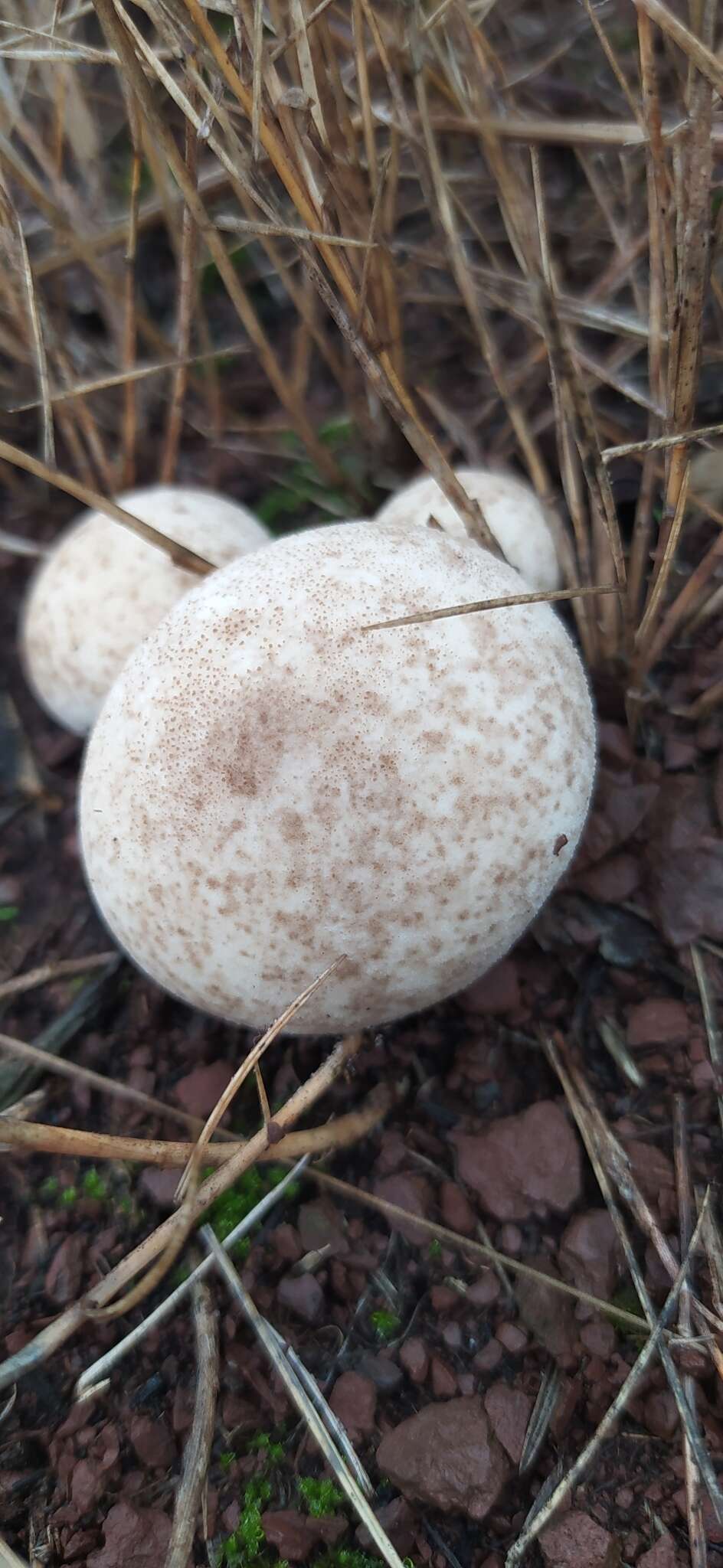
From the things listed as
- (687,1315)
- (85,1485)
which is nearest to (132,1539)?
(85,1485)

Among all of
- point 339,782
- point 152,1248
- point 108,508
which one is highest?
point 108,508

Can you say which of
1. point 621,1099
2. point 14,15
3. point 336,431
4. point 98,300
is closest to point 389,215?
point 336,431

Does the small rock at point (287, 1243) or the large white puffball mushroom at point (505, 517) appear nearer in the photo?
the small rock at point (287, 1243)

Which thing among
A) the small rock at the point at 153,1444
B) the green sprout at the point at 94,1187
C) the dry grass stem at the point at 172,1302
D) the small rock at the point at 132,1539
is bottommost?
the small rock at the point at 132,1539

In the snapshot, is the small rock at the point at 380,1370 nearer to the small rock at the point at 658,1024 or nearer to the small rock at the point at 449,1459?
the small rock at the point at 449,1459

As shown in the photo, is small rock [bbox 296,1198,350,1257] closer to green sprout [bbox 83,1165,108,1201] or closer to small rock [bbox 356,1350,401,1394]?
small rock [bbox 356,1350,401,1394]

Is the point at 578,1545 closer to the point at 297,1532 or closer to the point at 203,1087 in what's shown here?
the point at 297,1532

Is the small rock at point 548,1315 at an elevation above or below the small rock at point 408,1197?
below

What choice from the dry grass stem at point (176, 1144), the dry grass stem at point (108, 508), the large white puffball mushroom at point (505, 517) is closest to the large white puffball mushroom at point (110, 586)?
the dry grass stem at point (108, 508)
